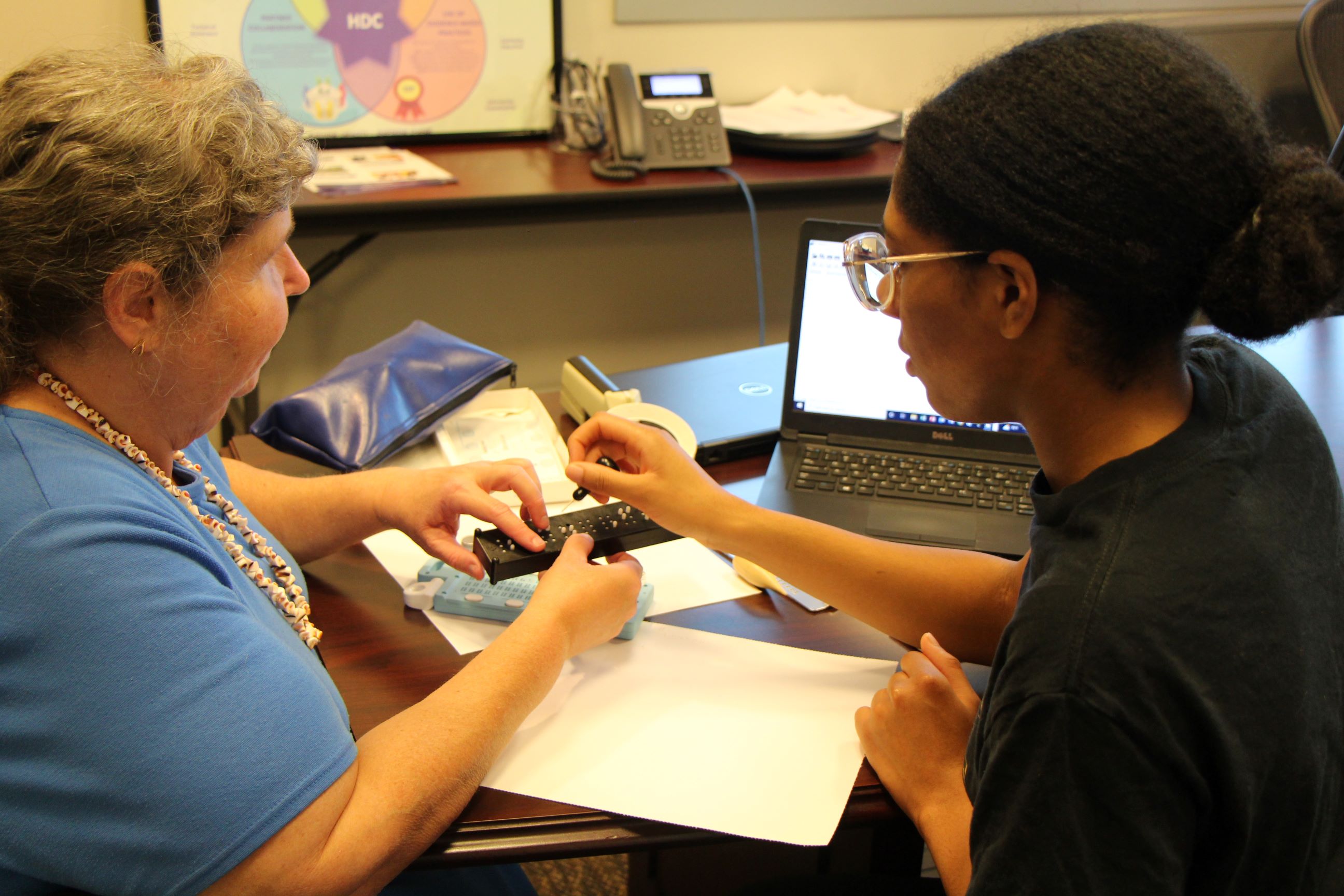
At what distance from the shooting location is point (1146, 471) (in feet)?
2.31

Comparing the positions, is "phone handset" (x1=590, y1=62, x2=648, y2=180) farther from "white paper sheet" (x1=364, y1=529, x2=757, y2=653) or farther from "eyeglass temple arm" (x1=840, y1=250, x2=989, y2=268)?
"eyeglass temple arm" (x1=840, y1=250, x2=989, y2=268)

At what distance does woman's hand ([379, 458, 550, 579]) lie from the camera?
1072 mm

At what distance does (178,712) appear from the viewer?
0.67 m

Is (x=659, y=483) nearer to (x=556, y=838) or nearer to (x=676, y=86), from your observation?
(x=556, y=838)

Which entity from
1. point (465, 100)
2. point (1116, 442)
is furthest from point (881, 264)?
point (465, 100)

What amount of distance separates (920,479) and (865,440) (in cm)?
9

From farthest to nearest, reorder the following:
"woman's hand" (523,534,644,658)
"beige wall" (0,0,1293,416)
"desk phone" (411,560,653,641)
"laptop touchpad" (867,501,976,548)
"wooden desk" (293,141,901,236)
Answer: "beige wall" (0,0,1293,416) → "wooden desk" (293,141,901,236) → "laptop touchpad" (867,501,976,548) → "desk phone" (411,560,653,641) → "woman's hand" (523,534,644,658)

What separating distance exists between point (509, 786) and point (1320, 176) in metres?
0.73

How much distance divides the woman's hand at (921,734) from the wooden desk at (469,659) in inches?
0.9

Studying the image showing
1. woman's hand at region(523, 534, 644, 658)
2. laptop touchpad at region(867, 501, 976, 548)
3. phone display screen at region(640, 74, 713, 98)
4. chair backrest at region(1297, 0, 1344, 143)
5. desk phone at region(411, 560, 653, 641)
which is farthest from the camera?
phone display screen at region(640, 74, 713, 98)

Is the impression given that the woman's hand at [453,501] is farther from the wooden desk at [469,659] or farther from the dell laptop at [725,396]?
the dell laptop at [725,396]

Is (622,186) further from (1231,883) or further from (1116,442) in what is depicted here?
(1231,883)

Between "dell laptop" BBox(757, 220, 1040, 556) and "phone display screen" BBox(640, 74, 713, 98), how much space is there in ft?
4.10

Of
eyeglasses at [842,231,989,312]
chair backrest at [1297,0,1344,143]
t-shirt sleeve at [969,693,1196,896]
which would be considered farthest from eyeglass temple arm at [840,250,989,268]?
chair backrest at [1297,0,1344,143]
